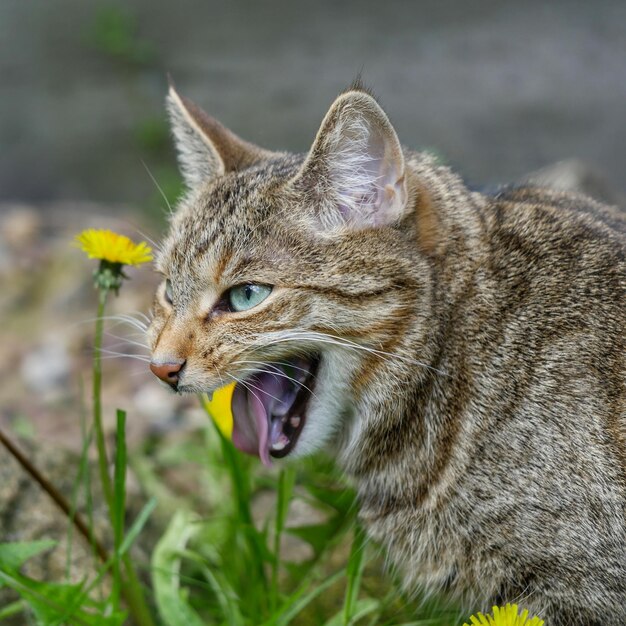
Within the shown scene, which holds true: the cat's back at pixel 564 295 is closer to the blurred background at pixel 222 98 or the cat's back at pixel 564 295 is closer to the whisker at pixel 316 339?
the whisker at pixel 316 339

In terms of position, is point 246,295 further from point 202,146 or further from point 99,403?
point 202,146

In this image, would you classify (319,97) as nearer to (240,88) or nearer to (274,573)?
(240,88)

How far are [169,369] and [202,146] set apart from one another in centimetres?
85

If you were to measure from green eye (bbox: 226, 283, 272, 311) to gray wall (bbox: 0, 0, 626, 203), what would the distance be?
3557 mm

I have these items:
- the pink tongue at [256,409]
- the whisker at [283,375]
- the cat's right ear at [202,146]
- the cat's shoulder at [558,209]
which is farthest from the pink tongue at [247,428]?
the cat's shoulder at [558,209]

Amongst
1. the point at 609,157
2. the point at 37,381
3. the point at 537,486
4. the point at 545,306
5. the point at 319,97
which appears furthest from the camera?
the point at 319,97

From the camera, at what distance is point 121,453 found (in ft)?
7.53

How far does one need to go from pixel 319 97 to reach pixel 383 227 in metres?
4.92

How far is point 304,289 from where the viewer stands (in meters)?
2.25

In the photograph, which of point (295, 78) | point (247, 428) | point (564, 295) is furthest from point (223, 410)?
point (295, 78)

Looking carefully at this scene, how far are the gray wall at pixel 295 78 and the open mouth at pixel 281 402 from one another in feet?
11.5

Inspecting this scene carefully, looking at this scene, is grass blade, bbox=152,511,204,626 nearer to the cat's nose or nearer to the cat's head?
the cat's head

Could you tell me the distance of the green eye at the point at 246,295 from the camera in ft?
7.50

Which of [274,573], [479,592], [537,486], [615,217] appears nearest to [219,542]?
[274,573]
